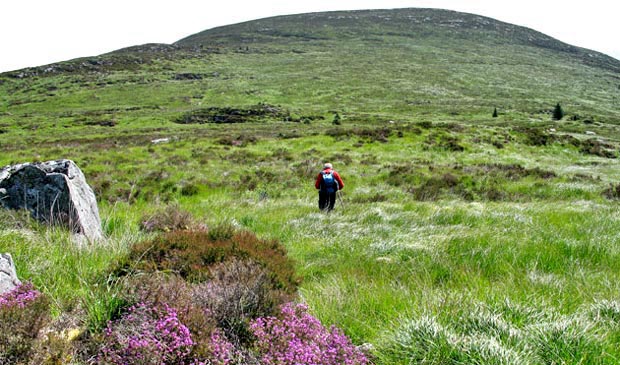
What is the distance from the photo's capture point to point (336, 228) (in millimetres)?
8789

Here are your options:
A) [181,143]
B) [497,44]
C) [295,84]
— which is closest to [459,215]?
[181,143]

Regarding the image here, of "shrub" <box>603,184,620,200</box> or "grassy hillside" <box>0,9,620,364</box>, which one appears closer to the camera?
"grassy hillside" <box>0,9,620,364</box>

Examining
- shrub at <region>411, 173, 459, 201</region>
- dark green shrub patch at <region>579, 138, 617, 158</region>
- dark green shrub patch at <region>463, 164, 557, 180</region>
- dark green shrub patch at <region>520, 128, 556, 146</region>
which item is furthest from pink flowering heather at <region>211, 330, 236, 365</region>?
dark green shrub patch at <region>579, 138, 617, 158</region>

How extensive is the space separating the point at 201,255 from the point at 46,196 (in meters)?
4.70

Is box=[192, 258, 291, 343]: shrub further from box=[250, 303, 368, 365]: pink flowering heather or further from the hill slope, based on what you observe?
the hill slope

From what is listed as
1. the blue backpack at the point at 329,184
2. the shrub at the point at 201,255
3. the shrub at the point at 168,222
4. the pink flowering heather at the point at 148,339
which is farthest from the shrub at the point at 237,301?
the blue backpack at the point at 329,184

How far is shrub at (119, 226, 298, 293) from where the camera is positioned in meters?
3.90

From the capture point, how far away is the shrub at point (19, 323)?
2.12 meters

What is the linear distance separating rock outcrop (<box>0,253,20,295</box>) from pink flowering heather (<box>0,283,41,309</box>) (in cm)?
17

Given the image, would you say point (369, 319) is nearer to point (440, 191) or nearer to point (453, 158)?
point (440, 191)

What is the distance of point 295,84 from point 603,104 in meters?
80.6

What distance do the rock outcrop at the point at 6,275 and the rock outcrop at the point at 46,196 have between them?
3508 millimetres

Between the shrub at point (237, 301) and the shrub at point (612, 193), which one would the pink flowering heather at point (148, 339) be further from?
the shrub at point (612, 193)

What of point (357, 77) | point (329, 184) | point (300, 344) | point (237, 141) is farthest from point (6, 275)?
point (357, 77)
